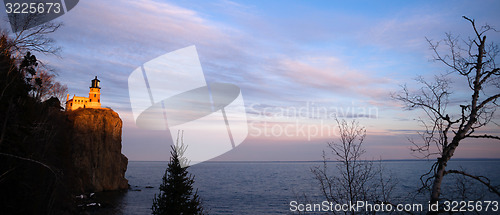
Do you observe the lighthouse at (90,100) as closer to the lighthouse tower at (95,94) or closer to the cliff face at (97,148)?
the lighthouse tower at (95,94)

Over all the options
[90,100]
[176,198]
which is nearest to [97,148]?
[90,100]

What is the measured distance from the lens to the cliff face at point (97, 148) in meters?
58.8

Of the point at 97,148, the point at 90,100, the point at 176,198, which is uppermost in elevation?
the point at 90,100

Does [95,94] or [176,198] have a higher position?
[95,94]

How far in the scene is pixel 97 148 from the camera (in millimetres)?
62344

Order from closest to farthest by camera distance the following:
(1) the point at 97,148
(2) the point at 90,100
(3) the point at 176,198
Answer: (3) the point at 176,198 < (1) the point at 97,148 < (2) the point at 90,100

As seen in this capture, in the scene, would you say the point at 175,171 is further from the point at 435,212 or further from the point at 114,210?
the point at 114,210

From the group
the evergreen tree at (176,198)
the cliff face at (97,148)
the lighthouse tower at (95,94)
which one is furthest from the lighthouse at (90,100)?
the evergreen tree at (176,198)

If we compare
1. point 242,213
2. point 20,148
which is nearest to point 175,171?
point 20,148

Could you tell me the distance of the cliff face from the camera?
58.8m

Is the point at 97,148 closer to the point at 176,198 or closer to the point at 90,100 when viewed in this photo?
the point at 90,100

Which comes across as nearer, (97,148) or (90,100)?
(97,148)

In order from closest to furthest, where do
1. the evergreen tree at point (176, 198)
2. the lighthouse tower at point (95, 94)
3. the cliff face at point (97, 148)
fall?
the evergreen tree at point (176, 198), the cliff face at point (97, 148), the lighthouse tower at point (95, 94)

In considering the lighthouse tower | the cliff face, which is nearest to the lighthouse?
the lighthouse tower
